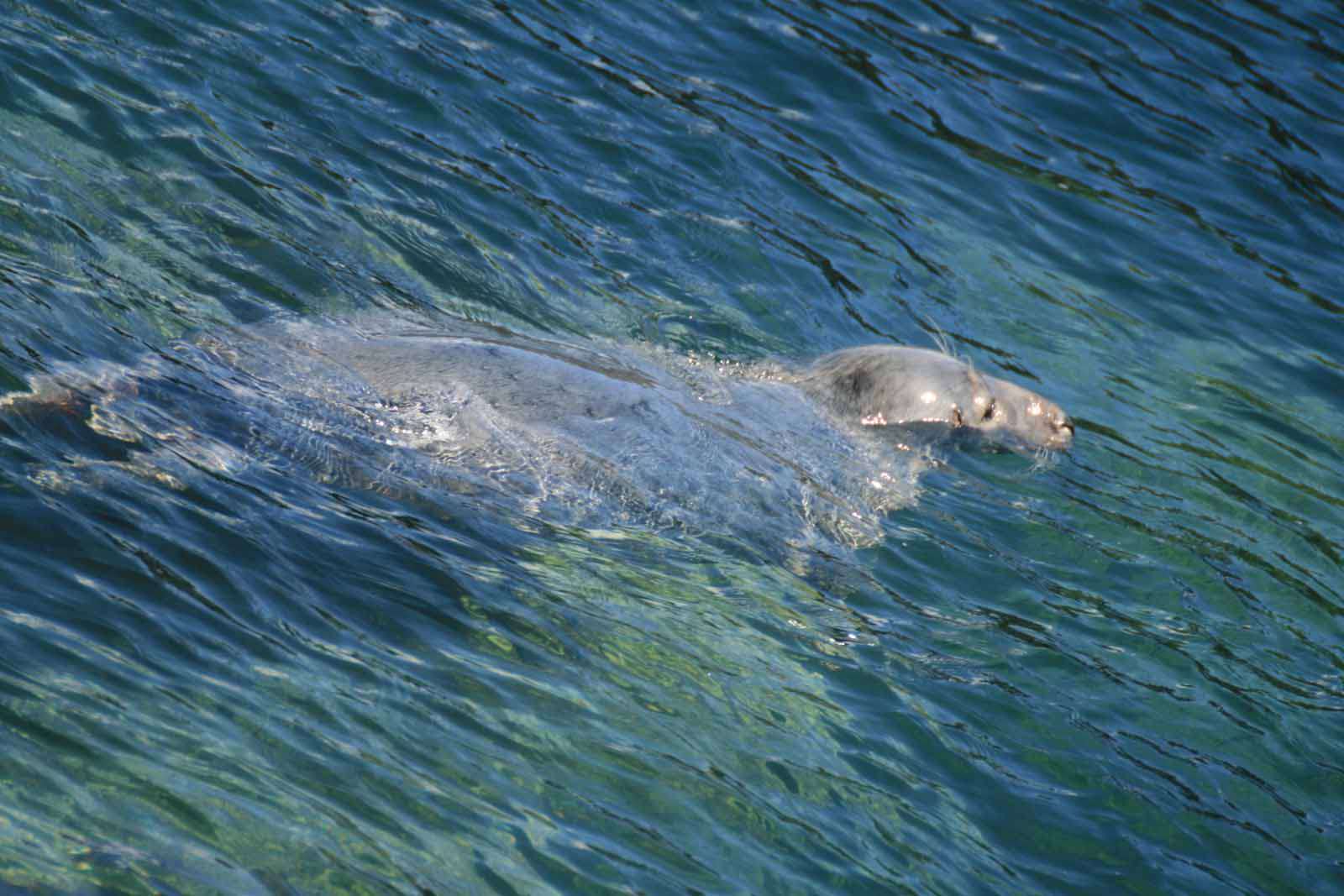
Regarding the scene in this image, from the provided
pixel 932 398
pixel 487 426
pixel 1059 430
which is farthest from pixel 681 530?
pixel 1059 430

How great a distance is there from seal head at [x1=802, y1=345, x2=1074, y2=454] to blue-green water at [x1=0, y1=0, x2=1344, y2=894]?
21cm

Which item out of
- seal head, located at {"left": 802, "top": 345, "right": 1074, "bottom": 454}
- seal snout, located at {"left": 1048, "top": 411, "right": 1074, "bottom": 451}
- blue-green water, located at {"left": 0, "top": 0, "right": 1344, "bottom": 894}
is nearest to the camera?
blue-green water, located at {"left": 0, "top": 0, "right": 1344, "bottom": 894}

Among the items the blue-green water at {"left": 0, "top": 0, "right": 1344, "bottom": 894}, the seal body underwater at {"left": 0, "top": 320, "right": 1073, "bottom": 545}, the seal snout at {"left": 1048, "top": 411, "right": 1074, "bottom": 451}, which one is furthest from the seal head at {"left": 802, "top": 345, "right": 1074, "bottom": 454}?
the seal body underwater at {"left": 0, "top": 320, "right": 1073, "bottom": 545}

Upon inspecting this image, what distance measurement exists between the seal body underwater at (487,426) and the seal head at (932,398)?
1.36 ft

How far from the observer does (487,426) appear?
5.58m

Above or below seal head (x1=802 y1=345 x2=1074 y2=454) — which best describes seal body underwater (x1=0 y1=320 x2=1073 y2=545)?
below

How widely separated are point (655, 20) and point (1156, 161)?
13.5ft

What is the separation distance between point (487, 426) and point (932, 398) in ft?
8.14

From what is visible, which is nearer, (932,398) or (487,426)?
(487,426)

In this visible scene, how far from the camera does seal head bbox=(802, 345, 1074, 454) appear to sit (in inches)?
276

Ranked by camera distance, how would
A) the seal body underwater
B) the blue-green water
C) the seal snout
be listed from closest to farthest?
the blue-green water < the seal body underwater < the seal snout

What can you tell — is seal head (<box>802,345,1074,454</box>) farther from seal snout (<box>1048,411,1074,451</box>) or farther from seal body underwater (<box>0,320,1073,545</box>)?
seal body underwater (<box>0,320,1073,545</box>)

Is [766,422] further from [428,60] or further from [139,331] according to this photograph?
[428,60]

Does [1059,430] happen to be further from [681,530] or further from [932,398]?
[681,530]
